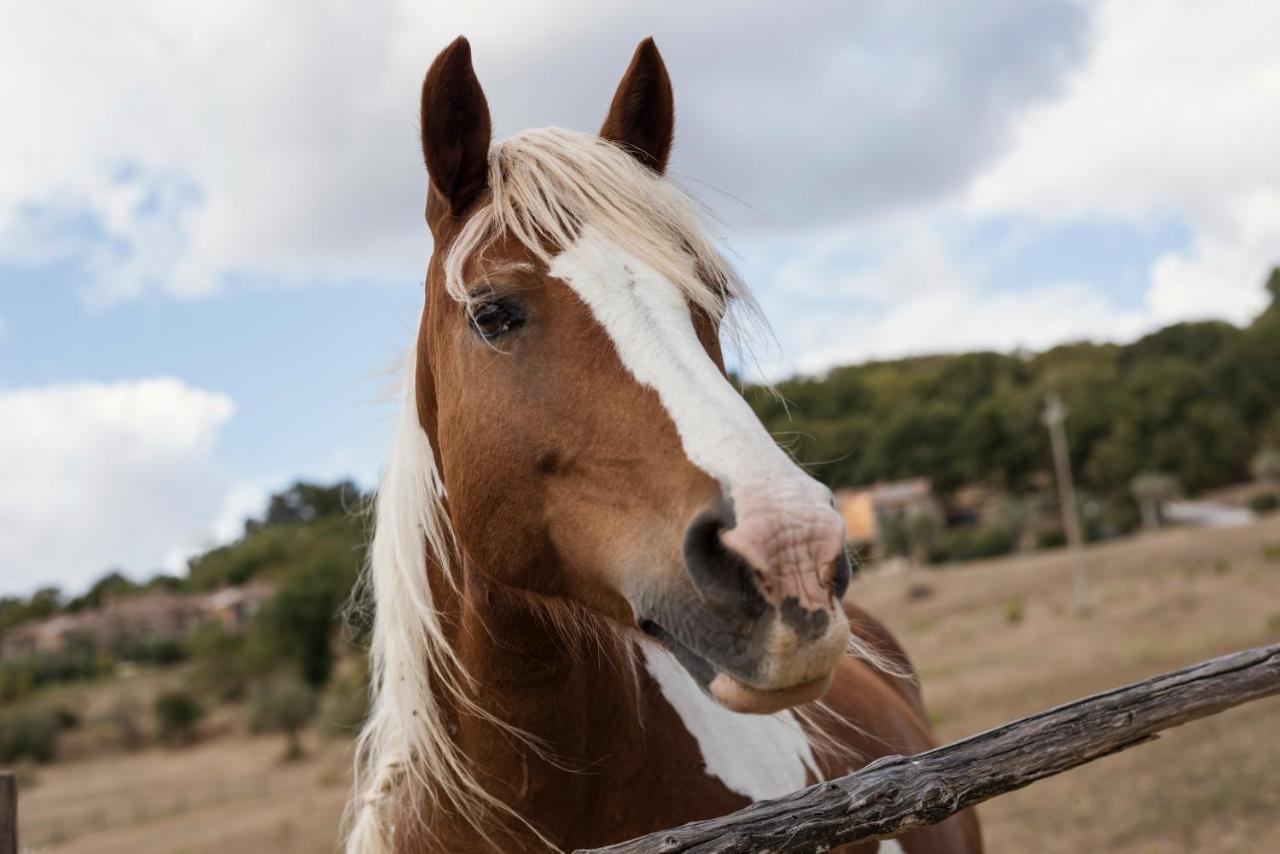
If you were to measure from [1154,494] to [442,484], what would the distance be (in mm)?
55396

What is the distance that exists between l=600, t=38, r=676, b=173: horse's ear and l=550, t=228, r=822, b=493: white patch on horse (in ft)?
1.81

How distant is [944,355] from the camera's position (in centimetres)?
11325

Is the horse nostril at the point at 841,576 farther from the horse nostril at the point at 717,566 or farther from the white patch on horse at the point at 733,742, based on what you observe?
the white patch on horse at the point at 733,742

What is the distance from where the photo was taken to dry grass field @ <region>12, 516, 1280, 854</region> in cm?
1041

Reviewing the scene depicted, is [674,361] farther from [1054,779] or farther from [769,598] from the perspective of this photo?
[1054,779]

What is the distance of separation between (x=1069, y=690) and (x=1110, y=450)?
44.8 meters

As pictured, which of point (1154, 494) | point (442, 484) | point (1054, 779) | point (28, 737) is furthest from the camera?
point (1154, 494)

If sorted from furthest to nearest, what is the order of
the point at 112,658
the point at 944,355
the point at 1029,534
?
the point at 944,355 < the point at 112,658 < the point at 1029,534

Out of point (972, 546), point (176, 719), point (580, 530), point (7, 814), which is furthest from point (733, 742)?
point (972, 546)

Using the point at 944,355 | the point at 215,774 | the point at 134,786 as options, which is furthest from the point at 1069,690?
the point at 944,355

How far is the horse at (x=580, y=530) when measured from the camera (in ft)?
5.08

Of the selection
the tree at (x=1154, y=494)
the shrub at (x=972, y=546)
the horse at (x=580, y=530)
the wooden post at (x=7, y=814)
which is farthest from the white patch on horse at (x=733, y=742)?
the tree at (x=1154, y=494)

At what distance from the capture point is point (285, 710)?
1286 inches

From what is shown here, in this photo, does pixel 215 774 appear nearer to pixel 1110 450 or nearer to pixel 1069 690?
pixel 1069 690
